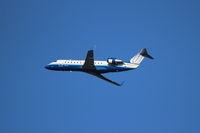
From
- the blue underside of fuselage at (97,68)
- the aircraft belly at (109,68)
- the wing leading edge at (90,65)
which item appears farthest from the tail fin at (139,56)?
the wing leading edge at (90,65)

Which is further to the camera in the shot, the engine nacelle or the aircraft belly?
the aircraft belly

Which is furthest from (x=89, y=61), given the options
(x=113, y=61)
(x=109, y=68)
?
(x=113, y=61)

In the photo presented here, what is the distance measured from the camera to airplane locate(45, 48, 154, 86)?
64.6 metres

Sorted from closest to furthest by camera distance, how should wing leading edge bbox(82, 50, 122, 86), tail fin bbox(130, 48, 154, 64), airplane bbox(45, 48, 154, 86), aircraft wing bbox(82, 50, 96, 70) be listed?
aircraft wing bbox(82, 50, 96, 70), wing leading edge bbox(82, 50, 122, 86), airplane bbox(45, 48, 154, 86), tail fin bbox(130, 48, 154, 64)

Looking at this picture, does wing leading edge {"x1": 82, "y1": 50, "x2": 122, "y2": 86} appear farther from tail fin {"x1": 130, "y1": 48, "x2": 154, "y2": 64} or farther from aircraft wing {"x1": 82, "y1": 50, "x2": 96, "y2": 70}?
tail fin {"x1": 130, "y1": 48, "x2": 154, "y2": 64}

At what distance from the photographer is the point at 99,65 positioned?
65375 millimetres

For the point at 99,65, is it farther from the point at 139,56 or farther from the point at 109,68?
the point at 139,56

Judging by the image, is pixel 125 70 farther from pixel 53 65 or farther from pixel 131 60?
pixel 53 65

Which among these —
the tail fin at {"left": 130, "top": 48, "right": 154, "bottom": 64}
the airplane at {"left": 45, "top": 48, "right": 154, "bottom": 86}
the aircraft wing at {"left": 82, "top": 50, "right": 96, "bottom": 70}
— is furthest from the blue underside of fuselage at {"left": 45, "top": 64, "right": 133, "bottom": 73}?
the tail fin at {"left": 130, "top": 48, "right": 154, "bottom": 64}

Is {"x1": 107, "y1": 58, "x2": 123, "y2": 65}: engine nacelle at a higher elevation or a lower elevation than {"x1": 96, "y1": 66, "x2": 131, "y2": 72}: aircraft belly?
higher

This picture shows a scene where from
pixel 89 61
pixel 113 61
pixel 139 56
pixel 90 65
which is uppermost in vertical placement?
pixel 139 56

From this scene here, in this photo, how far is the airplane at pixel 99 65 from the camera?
6456 centimetres

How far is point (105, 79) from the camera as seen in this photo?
236ft

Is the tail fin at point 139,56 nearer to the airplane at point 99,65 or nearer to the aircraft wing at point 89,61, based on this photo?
the airplane at point 99,65
